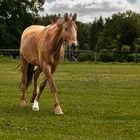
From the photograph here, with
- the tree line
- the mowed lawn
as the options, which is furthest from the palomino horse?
the tree line

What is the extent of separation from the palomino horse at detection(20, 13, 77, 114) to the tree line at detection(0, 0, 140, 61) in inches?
1647

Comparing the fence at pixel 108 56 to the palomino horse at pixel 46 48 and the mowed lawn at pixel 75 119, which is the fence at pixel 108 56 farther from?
the palomino horse at pixel 46 48

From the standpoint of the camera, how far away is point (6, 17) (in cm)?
8231

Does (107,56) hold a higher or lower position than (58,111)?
lower

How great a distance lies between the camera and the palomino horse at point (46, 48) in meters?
11.8

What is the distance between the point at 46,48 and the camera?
41.1 ft

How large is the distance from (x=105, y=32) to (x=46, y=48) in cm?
9491

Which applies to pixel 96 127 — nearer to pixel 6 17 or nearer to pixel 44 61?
pixel 44 61

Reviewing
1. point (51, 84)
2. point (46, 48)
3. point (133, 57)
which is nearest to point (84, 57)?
point (133, 57)

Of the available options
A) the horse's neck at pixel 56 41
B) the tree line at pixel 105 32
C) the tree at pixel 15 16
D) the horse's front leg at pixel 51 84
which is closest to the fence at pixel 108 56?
the tree line at pixel 105 32

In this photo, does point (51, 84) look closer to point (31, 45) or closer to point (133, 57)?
point (31, 45)

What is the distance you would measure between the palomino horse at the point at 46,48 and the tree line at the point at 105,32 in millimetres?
41838

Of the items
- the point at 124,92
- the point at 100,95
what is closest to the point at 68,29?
the point at 100,95

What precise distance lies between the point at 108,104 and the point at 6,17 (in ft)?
228
